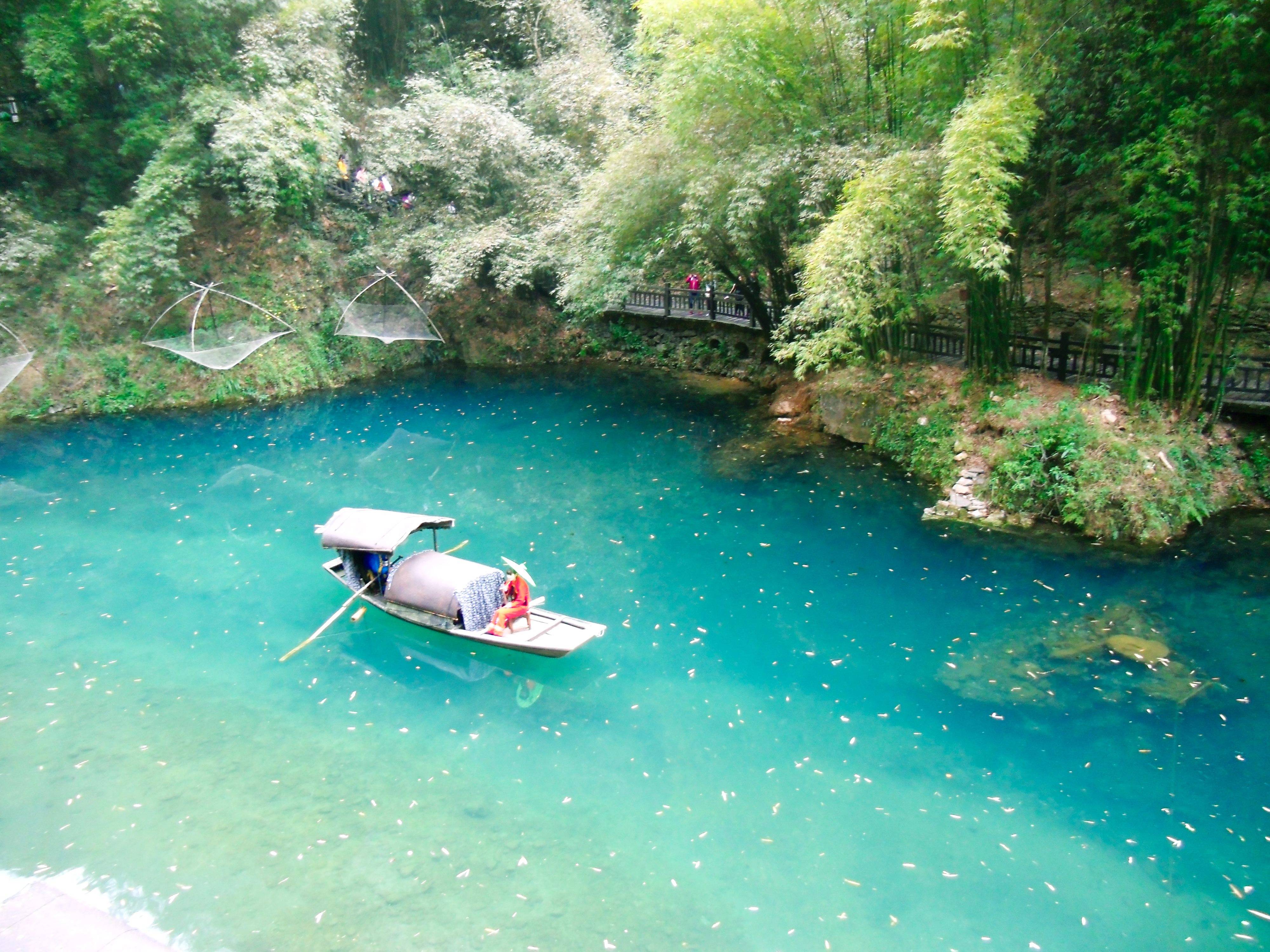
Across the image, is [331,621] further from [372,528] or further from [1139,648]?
[1139,648]

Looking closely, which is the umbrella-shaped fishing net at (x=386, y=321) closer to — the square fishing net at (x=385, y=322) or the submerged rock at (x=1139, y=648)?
the square fishing net at (x=385, y=322)

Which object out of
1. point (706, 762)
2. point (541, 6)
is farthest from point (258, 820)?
point (541, 6)

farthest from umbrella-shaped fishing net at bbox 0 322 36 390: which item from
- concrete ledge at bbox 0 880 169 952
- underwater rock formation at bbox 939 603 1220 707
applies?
underwater rock formation at bbox 939 603 1220 707

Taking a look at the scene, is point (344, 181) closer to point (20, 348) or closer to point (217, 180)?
point (217, 180)

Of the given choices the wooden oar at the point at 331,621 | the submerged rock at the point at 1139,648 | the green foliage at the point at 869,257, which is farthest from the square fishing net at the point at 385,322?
the submerged rock at the point at 1139,648

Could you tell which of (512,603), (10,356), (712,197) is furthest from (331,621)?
(10,356)
